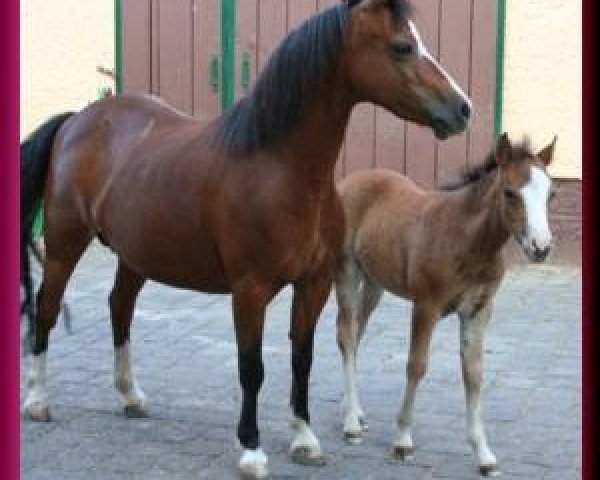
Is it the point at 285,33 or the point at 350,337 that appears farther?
the point at 285,33

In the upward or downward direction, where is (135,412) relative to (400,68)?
downward

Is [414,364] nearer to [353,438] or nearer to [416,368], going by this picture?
[416,368]

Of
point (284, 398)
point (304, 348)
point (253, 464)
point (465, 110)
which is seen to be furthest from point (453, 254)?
point (284, 398)

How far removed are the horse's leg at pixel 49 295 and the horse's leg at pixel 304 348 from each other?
4.03 ft

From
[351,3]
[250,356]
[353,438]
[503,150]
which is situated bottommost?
[353,438]

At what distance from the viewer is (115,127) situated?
191 inches

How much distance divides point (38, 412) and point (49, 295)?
549mm

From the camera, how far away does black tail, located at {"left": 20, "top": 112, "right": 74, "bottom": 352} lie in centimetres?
505

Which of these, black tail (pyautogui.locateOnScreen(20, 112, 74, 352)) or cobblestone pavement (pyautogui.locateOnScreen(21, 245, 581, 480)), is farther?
black tail (pyautogui.locateOnScreen(20, 112, 74, 352))

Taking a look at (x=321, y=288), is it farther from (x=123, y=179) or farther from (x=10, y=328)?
(x=10, y=328)

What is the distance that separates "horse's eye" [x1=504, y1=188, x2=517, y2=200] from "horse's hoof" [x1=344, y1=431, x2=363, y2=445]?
4.41 feet

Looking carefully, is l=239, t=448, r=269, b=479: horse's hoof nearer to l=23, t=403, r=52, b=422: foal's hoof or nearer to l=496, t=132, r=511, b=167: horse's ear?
l=23, t=403, r=52, b=422: foal's hoof

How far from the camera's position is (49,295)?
16.1 feet

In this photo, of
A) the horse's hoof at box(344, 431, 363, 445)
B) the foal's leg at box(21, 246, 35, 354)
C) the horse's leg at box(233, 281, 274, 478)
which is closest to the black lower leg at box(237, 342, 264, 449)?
the horse's leg at box(233, 281, 274, 478)
